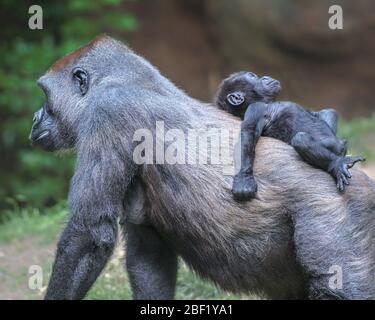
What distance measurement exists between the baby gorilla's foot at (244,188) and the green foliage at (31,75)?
5.05 m

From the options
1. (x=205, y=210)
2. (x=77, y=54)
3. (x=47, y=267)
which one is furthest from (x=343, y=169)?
(x=47, y=267)

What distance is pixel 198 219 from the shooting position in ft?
12.6

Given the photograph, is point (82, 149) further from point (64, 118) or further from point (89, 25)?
point (89, 25)

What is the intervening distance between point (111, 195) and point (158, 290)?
77 centimetres

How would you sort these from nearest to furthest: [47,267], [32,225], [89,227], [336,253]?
1. [336,253]
2. [89,227]
3. [47,267]
4. [32,225]

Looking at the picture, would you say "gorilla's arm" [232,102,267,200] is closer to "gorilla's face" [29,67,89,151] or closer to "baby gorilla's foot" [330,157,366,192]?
"baby gorilla's foot" [330,157,366,192]

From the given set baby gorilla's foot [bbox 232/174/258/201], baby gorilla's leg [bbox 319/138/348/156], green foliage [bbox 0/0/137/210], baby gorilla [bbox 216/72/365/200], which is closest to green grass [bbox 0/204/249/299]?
baby gorilla's foot [bbox 232/174/258/201]

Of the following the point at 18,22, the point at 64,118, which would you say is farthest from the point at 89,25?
the point at 64,118

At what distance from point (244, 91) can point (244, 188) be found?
0.74 metres

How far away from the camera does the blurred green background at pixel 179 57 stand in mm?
8164

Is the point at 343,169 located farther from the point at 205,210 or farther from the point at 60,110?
the point at 60,110

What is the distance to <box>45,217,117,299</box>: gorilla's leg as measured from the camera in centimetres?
370

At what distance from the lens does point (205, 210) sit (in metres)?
3.82

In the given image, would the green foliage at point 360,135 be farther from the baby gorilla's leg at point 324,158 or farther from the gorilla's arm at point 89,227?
the gorilla's arm at point 89,227
